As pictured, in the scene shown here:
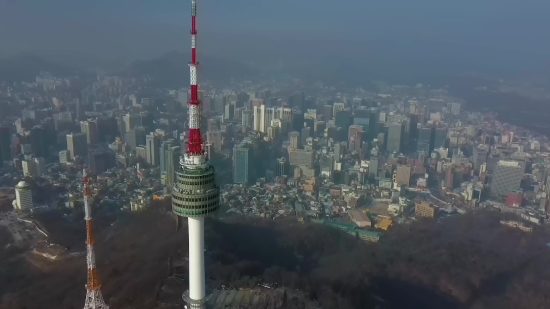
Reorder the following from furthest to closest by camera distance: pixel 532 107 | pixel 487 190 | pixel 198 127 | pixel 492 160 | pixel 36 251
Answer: pixel 532 107 < pixel 492 160 < pixel 487 190 < pixel 36 251 < pixel 198 127

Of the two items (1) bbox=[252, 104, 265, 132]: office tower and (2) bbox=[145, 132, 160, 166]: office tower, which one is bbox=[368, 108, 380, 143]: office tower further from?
(2) bbox=[145, 132, 160, 166]: office tower

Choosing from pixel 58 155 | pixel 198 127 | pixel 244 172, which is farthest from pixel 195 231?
pixel 58 155

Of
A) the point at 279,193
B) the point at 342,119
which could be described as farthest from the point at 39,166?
the point at 342,119

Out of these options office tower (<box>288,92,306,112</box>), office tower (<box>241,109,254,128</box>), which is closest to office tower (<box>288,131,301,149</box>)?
office tower (<box>241,109,254,128</box>)

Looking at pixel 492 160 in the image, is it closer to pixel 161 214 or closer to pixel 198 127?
pixel 161 214

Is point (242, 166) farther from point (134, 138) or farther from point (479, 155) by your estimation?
point (479, 155)

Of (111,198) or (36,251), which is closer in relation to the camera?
(36,251)
